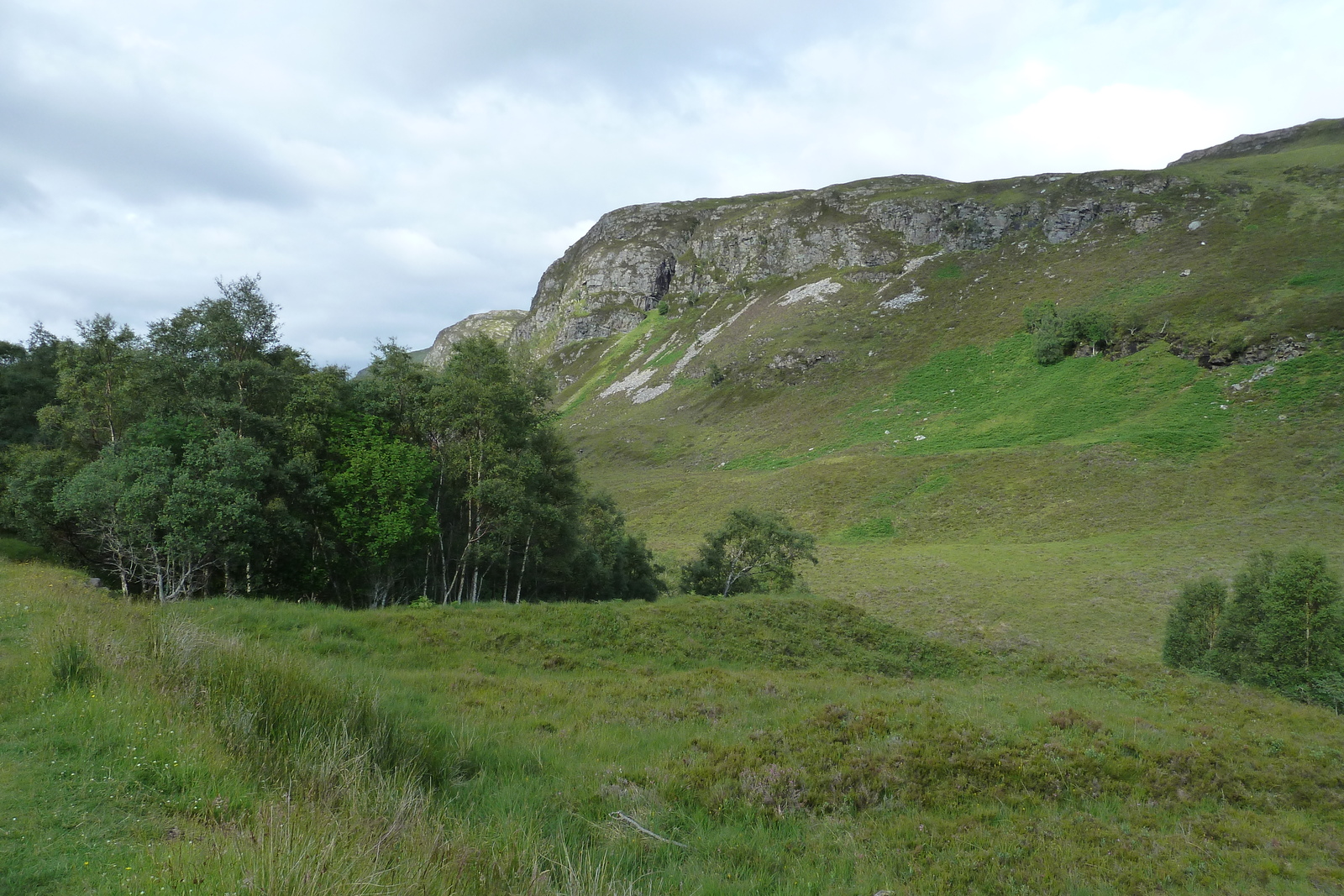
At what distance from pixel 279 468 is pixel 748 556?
18426 mm

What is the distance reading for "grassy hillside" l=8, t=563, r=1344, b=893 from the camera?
4469 mm

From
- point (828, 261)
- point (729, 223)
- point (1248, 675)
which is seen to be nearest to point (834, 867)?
point (1248, 675)

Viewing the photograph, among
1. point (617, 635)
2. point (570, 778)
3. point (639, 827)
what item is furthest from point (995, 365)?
point (639, 827)

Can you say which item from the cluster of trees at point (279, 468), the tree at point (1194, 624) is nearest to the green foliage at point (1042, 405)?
the tree at point (1194, 624)

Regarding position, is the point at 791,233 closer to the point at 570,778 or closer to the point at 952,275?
the point at 952,275

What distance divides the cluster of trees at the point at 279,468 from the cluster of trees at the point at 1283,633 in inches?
875

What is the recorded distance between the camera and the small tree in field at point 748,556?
87.1 ft

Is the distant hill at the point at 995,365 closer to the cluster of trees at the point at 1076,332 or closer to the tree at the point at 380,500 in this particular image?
the cluster of trees at the point at 1076,332

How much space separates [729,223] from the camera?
131750mm

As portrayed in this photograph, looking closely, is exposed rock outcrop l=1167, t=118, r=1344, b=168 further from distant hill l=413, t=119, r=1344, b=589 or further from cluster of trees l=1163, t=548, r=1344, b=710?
cluster of trees l=1163, t=548, r=1344, b=710

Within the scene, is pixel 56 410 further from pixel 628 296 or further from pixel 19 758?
pixel 628 296

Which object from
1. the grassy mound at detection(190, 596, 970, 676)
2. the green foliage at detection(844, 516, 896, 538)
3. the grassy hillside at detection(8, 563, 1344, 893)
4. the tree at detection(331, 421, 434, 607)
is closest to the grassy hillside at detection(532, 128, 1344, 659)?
the green foliage at detection(844, 516, 896, 538)

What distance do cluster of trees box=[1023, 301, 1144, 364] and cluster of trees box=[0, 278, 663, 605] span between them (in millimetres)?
56918

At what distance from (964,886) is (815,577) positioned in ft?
97.8
